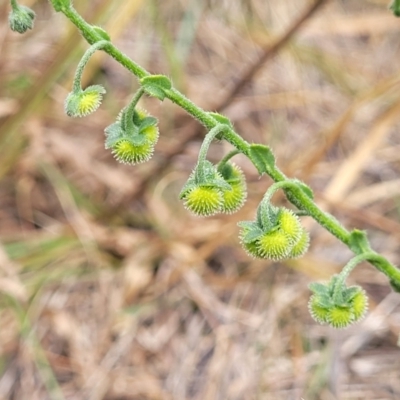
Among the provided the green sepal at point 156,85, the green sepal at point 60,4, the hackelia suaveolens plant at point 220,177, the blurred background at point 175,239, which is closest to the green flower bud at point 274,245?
the hackelia suaveolens plant at point 220,177

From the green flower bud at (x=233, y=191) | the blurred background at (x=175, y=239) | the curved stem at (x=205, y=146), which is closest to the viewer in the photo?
the curved stem at (x=205, y=146)

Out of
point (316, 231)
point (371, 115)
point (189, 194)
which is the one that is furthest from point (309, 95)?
point (189, 194)

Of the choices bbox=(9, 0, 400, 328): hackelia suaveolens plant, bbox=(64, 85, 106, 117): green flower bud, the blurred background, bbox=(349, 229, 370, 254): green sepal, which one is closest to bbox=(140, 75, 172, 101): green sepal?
bbox=(9, 0, 400, 328): hackelia suaveolens plant

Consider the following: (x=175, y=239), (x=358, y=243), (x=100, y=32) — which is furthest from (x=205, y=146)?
(x=175, y=239)

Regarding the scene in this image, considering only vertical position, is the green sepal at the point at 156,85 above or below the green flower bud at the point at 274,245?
above

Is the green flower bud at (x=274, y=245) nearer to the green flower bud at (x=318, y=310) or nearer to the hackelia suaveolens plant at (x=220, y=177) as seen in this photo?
the hackelia suaveolens plant at (x=220, y=177)

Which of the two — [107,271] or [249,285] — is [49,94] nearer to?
[107,271]

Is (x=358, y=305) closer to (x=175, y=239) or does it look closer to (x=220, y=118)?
(x=220, y=118)

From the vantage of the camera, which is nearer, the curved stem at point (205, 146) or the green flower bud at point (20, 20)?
the curved stem at point (205, 146)
